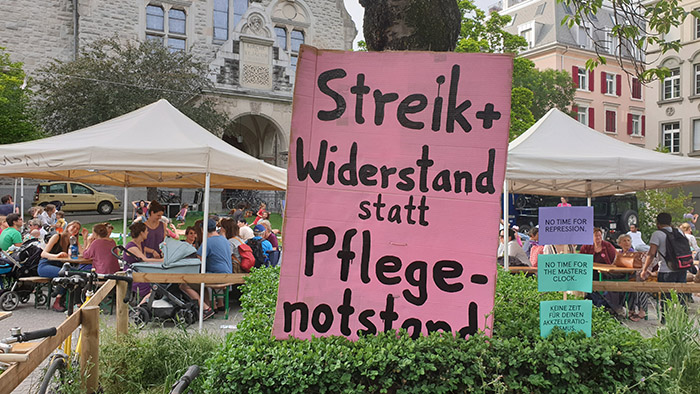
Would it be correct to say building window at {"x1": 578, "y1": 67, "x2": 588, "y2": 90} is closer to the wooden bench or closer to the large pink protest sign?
the wooden bench

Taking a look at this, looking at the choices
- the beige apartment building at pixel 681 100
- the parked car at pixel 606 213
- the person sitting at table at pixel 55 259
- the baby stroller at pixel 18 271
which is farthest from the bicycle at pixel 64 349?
the beige apartment building at pixel 681 100

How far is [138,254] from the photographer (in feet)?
27.5

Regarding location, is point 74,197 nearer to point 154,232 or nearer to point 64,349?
point 154,232

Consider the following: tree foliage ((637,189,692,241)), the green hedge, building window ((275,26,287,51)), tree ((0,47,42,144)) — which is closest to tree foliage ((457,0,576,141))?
tree foliage ((637,189,692,241))

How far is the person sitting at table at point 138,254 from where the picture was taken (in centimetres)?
837

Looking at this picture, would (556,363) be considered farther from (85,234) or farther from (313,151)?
(85,234)

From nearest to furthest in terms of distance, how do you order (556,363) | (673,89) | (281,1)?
(556,363), (281,1), (673,89)

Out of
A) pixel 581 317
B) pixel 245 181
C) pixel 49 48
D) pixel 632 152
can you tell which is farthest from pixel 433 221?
pixel 49 48

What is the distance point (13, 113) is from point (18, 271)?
52.8 ft

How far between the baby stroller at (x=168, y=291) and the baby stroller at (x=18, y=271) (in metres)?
2.27

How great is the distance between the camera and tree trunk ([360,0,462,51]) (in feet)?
13.7

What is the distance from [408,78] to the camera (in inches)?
128

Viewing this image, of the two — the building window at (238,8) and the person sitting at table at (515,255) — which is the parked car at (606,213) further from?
the building window at (238,8)

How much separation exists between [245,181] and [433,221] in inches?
319
